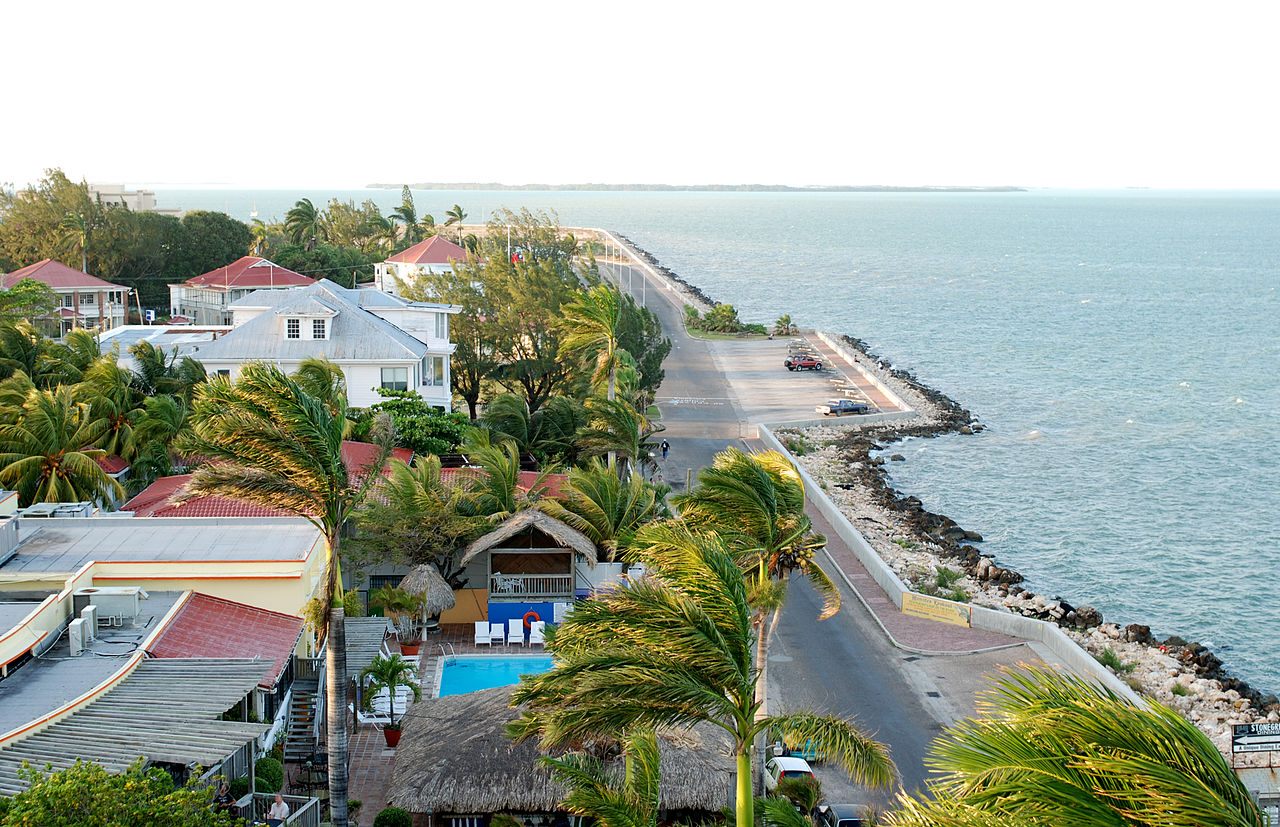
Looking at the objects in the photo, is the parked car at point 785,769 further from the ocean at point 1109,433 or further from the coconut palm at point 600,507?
the ocean at point 1109,433

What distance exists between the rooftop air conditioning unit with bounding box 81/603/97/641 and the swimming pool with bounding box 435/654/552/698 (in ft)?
21.7

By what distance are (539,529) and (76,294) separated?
141 feet

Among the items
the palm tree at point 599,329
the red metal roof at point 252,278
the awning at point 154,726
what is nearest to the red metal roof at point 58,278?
the red metal roof at point 252,278

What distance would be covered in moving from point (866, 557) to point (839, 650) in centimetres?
697

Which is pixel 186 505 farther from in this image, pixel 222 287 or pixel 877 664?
pixel 222 287

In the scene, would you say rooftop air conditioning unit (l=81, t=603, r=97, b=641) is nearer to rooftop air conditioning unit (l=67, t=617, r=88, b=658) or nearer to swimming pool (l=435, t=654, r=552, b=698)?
rooftop air conditioning unit (l=67, t=617, r=88, b=658)

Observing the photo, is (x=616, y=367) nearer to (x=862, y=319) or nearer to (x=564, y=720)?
(x=564, y=720)

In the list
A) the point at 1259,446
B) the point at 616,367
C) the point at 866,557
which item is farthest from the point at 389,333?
the point at 1259,446

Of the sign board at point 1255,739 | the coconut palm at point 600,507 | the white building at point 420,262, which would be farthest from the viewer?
the white building at point 420,262

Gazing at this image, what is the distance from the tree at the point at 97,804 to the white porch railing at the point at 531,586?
1505 cm

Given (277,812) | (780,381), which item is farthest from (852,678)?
(780,381)

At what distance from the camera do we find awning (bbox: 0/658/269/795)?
14609 mm

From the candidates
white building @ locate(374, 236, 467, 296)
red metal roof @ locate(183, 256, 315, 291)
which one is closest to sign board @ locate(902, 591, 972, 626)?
red metal roof @ locate(183, 256, 315, 291)

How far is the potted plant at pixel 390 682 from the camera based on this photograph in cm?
2120
